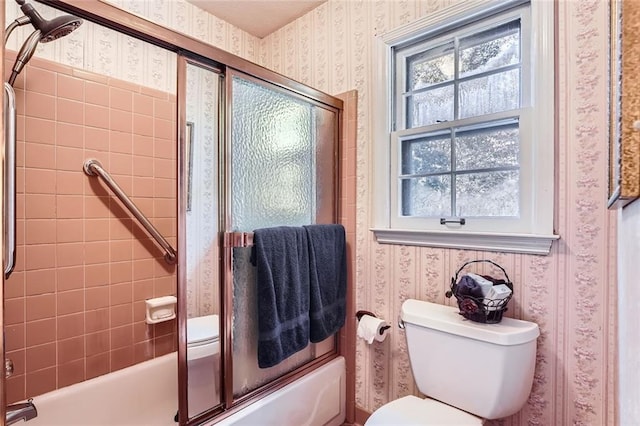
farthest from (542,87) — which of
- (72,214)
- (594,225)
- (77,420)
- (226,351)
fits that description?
(77,420)

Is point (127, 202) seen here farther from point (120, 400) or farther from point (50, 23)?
point (120, 400)

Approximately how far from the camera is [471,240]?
54.2 inches

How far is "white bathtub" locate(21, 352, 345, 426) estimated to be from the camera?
1395 millimetres

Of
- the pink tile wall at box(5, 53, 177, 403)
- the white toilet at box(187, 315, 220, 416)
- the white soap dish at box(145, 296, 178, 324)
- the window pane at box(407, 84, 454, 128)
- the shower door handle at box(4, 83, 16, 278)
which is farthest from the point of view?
the white soap dish at box(145, 296, 178, 324)

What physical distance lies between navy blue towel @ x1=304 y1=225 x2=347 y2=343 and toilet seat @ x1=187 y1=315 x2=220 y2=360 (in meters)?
0.45

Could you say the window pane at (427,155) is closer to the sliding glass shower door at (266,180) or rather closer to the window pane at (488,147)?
the window pane at (488,147)

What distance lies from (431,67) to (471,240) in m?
0.87

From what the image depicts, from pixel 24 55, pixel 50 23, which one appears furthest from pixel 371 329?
pixel 24 55

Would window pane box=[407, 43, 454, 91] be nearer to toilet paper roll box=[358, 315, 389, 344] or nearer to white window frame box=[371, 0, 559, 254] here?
white window frame box=[371, 0, 559, 254]

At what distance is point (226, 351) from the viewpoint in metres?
1.26

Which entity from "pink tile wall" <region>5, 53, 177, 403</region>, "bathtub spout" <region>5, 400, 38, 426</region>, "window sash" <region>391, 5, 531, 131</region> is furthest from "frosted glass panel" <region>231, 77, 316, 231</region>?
"bathtub spout" <region>5, 400, 38, 426</region>

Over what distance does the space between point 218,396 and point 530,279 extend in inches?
51.2

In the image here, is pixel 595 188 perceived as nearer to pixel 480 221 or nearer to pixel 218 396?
pixel 480 221

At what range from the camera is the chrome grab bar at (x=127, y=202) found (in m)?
1.59
